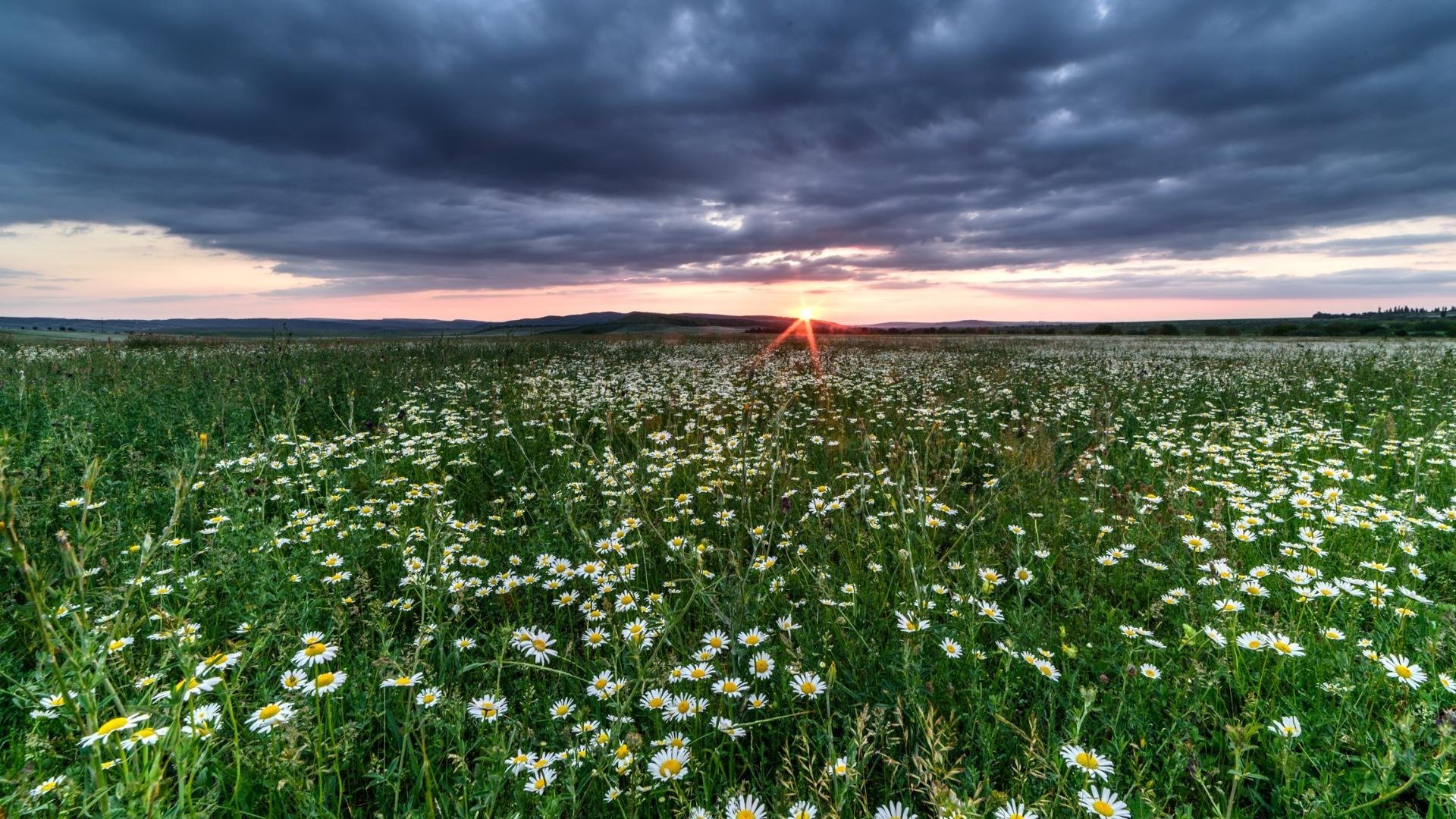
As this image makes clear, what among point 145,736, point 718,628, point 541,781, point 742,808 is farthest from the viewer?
point 718,628

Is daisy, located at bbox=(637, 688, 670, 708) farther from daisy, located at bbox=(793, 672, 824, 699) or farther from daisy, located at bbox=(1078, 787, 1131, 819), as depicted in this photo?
daisy, located at bbox=(1078, 787, 1131, 819)

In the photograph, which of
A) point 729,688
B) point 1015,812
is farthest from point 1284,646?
point 729,688

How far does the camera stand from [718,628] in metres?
3.02

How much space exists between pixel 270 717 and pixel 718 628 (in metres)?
1.89

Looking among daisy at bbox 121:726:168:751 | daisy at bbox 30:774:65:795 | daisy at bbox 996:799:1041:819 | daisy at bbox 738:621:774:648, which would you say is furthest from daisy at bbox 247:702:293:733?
daisy at bbox 996:799:1041:819

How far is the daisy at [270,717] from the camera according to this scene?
1801mm

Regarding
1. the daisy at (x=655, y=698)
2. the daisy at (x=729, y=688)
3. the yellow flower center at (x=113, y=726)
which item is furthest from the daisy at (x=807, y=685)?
the yellow flower center at (x=113, y=726)

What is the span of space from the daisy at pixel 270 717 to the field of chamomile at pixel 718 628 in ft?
0.06

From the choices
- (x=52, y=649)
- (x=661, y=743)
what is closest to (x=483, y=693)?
(x=661, y=743)

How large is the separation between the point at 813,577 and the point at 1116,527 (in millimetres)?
2507

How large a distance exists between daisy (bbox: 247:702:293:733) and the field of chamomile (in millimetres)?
20

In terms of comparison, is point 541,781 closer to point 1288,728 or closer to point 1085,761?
point 1085,761

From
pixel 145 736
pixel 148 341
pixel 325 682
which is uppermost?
pixel 148 341

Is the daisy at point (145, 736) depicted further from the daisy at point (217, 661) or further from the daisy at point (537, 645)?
the daisy at point (537, 645)
